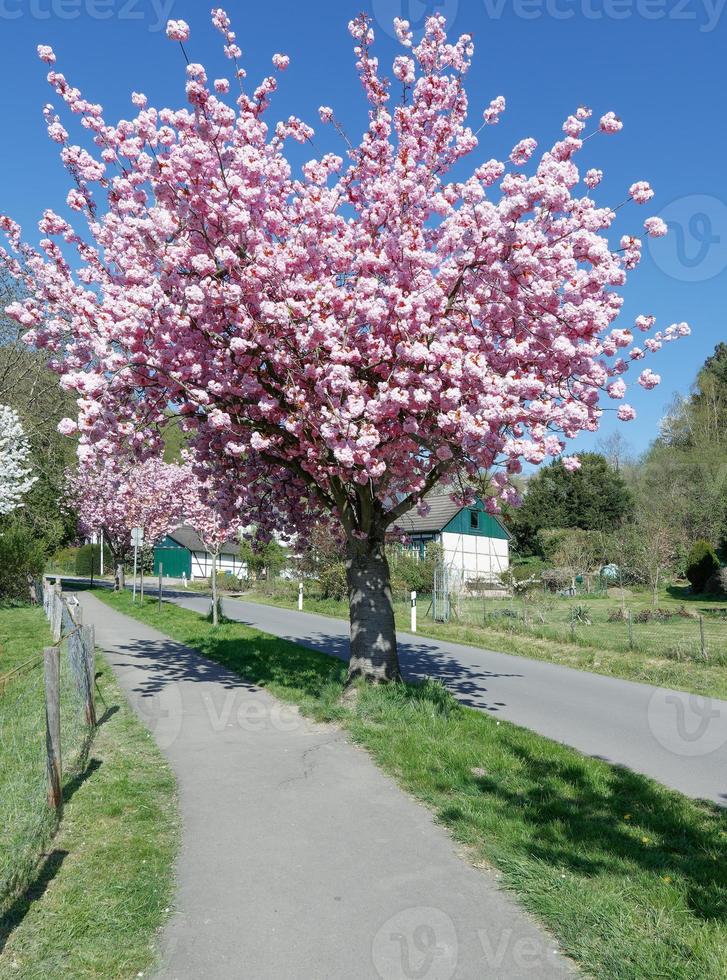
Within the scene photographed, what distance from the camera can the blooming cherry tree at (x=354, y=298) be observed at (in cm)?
817

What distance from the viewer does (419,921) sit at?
415 centimetres

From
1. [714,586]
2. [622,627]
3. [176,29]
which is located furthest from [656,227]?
[714,586]

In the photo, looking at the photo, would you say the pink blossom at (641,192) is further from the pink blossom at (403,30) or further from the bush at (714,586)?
the bush at (714,586)

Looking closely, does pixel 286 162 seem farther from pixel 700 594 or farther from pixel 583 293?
pixel 700 594

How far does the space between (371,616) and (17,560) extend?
22.1 meters

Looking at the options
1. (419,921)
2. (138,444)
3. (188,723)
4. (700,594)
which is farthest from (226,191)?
(700,594)

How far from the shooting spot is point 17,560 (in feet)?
92.3

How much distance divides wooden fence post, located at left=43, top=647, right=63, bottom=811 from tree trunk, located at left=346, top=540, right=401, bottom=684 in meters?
4.64

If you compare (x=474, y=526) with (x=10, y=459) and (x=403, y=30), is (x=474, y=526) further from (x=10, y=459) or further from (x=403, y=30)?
(x=403, y=30)

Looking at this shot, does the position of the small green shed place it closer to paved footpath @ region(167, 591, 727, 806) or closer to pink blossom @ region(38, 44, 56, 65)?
paved footpath @ region(167, 591, 727, 806)

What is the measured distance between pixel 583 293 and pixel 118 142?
599 centimetres

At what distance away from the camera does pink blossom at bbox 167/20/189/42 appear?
27.8 ft

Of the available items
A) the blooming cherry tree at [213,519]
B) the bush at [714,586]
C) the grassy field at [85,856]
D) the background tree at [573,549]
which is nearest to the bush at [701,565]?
the bush at [714,586]

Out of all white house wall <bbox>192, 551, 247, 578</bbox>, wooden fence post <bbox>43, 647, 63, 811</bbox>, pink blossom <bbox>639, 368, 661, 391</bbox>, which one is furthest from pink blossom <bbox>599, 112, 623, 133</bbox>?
white house wall <bbox>192, 551, 247, 578</bbox>
